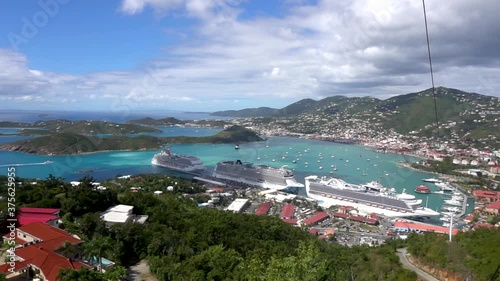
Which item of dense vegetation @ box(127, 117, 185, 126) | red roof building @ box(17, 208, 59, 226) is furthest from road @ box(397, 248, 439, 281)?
dense vegetation @ box(127, 117, 185, 126)

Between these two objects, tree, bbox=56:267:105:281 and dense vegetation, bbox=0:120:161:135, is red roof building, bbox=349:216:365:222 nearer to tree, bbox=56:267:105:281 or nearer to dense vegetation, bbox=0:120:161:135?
tree, bbox=56:267:105:281

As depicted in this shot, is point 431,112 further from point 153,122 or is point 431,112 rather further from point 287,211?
point 153,122

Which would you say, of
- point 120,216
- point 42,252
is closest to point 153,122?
point 120,216

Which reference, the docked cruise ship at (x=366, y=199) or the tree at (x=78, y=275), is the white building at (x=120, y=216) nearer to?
the tree at (x=78, y=275)

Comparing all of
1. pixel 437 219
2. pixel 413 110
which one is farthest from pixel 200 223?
pixel 413 110

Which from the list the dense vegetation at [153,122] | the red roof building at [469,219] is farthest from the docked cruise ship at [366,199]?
the dense vegetation at [153,122]

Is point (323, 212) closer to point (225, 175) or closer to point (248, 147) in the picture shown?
point (225, 175)

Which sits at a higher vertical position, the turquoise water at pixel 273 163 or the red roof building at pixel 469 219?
the turquoise water at pixel 273 163
